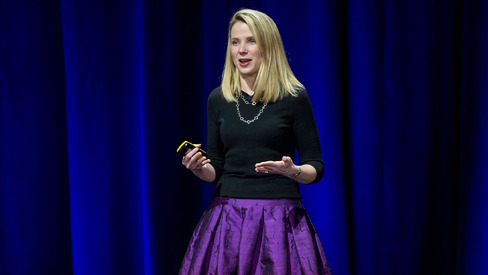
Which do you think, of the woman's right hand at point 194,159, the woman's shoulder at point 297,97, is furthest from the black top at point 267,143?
the woman's right hand at point 194,159

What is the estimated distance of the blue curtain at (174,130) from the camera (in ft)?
5.63

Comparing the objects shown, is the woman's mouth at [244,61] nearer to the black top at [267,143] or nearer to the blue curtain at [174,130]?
the black top at [267,143]

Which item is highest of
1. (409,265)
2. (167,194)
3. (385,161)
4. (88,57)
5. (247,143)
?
(88,57)

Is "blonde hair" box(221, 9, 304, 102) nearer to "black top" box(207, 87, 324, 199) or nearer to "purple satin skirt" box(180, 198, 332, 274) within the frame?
"black top" box(207, 87, 324, 199)

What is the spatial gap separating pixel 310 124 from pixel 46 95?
1.00 m

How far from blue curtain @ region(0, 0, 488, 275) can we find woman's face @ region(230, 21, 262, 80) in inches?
20.8

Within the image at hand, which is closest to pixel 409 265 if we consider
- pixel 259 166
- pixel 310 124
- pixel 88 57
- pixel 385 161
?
pixel 385 161

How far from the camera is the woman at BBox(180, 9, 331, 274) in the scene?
1.21 m

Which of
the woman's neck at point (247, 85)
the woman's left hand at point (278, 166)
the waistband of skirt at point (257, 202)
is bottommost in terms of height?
the waistband of skirt at point (257, 202)

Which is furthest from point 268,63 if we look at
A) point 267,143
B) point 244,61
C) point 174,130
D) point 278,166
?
point 174,130

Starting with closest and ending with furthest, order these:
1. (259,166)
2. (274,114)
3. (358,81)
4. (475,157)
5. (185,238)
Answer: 1. (259,166)
2. (274,114)
3. (475,157)
4. (358,81)
5. (185,238)

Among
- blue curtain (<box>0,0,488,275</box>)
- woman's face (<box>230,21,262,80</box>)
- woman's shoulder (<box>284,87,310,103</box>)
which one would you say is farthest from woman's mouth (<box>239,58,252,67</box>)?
blue curtain (<box>0,0,488,275</box>)

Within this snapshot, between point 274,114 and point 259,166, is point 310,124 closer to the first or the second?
point 274,114

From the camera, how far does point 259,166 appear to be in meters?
1.11
